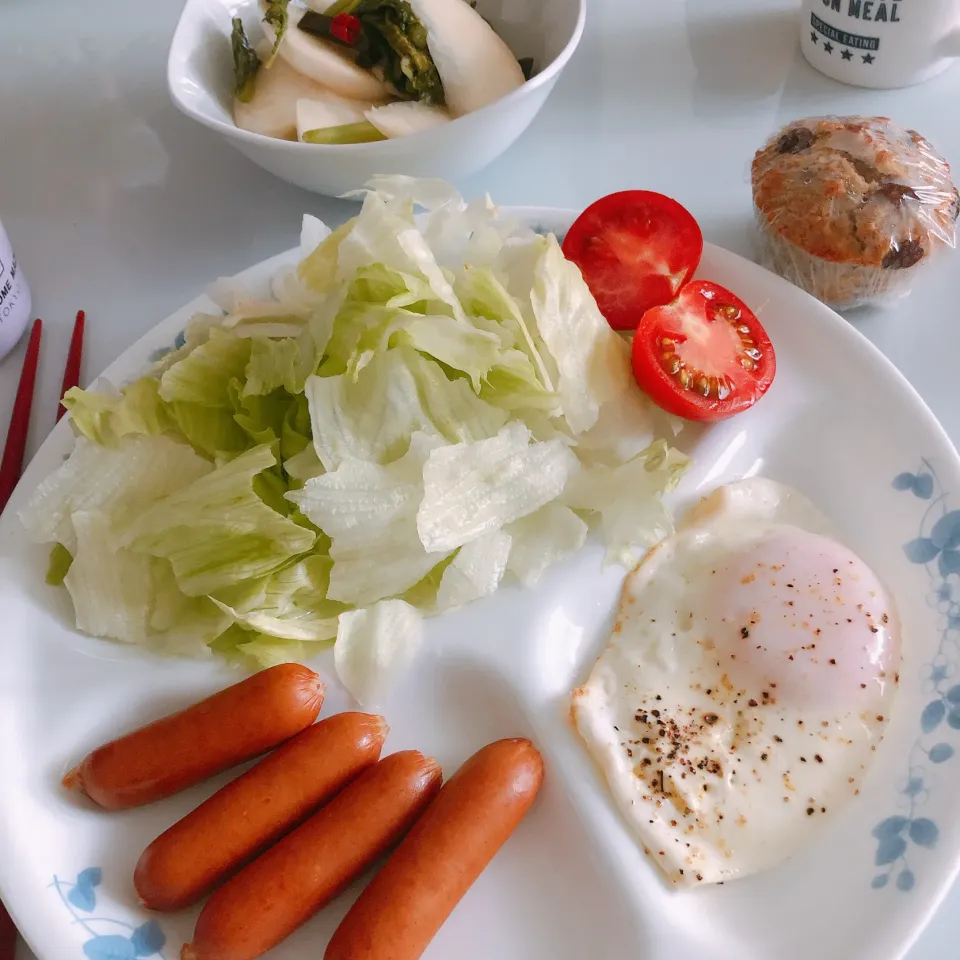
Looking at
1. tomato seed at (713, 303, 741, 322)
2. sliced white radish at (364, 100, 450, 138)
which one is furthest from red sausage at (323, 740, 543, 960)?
sliced white radish at (364, 100, 450, 138)

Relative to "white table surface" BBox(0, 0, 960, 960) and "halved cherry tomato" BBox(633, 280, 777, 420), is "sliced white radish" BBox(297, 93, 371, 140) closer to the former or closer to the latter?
"white table surface" BBox(0, 0, 960, 960)

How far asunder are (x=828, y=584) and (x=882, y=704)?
7.8 inches

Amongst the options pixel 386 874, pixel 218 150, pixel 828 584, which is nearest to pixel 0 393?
pixel 218 150

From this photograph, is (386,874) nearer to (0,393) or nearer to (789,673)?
(789,673)

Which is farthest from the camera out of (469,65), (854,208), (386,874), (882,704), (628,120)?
(628,120)

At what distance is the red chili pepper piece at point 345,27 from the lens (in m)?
1.92

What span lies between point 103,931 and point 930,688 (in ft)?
4.04

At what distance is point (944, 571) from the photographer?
1451mm

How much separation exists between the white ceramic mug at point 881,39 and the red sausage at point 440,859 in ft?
5.82

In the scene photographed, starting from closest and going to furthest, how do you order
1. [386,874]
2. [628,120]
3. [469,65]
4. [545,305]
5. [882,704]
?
[386,874] < [882,704] < [545,305] < [469,65] < [628,120]

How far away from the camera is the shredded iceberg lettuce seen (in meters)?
1.45

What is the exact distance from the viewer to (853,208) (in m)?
1.69

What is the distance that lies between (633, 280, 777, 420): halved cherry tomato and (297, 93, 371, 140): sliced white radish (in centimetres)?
77

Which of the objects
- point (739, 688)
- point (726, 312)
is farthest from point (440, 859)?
point (726, 312)
